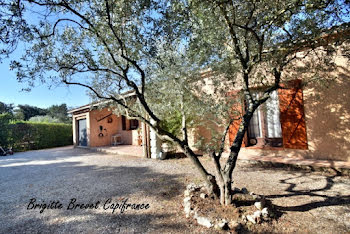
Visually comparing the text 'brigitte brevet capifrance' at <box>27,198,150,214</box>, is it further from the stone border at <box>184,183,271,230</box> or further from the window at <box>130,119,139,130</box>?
the window at <box>130,119,139,130</box>

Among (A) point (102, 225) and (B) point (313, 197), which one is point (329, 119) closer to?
(B) point (313, 197)

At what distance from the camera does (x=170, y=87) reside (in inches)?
240

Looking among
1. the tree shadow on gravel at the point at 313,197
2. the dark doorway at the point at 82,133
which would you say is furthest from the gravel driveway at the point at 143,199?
the dark doorway at the point at 82,133

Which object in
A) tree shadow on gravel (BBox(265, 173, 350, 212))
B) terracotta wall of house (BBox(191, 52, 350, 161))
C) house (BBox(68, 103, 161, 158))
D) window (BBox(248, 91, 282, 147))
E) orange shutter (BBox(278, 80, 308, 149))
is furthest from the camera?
house (BBox(68, 103, 161, 158))

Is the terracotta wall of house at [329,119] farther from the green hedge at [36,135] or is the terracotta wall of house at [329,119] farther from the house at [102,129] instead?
the green hedge at [36,135]

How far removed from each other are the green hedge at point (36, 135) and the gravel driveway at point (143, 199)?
10766 millimetres

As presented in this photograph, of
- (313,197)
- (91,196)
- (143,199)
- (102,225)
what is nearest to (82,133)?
(91,196)

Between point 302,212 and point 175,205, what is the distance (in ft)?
Result: 7.37

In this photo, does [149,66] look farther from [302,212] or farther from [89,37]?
[302,212]

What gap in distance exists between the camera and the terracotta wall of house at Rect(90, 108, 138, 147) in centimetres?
1386

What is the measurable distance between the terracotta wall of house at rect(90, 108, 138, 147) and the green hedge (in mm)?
5928

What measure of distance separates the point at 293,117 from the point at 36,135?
19012mm

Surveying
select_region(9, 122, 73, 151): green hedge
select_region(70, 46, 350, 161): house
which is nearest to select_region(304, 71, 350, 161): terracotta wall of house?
select_region(70, 46, 350, 161): house

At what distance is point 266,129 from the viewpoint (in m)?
7.00
